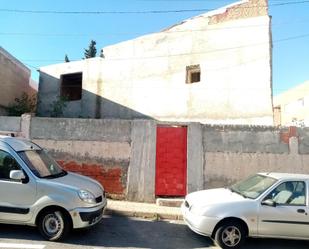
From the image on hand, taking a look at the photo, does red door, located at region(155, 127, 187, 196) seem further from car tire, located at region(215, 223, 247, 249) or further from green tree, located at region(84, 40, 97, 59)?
green tree, located at region(84, 40, 97, 59)

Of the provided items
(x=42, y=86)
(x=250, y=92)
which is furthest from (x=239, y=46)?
(x=42, y=86)

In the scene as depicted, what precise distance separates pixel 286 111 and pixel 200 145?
1095 inches

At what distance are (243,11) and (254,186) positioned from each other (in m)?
10.6

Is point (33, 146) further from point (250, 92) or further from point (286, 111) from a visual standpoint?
point (286, 111)

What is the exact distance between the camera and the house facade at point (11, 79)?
1809 cm

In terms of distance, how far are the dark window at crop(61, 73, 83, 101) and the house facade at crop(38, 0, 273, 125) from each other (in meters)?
0.08

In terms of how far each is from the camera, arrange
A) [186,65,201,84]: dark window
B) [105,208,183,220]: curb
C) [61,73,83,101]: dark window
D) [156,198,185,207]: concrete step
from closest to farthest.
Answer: [105,208,183,220]: curb, [156,198,185,207]: concrete step, [186,65,201,84]: dark window, [61,73,83,101]: dark window

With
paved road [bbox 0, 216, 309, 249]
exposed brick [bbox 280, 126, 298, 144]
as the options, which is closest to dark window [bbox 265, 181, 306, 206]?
paved road [bbox 0, 216, 309, 249]

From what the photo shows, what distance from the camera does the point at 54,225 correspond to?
25.0 ft

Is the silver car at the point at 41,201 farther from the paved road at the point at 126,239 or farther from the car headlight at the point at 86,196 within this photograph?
the paved road at the point at 126,239

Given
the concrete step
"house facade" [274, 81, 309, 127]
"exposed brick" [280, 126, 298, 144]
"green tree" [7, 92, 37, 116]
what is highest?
"house facade" [274, 81, 309, 127]

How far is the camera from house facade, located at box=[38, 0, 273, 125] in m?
16.5

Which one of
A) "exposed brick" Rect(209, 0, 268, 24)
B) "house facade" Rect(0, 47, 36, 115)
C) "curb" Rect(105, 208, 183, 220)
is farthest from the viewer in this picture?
"house facade" Rect(0, 47, 36, 115)

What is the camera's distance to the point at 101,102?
19516 mm
